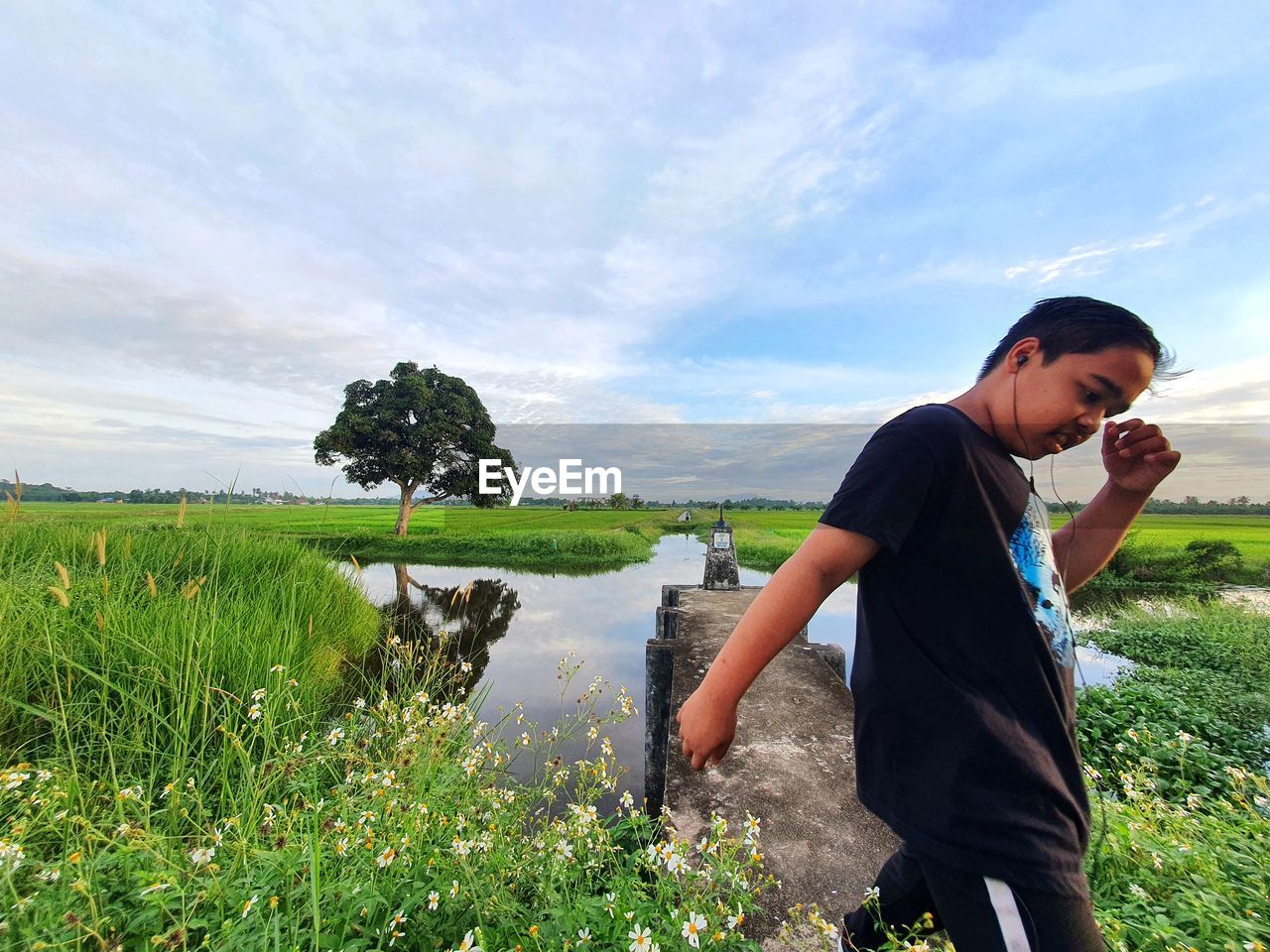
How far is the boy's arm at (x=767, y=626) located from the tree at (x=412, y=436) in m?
21.7

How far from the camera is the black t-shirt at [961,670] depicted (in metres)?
0.79

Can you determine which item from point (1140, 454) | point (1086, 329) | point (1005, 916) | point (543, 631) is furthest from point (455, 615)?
point (1086, 329)

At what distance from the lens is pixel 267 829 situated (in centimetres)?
157

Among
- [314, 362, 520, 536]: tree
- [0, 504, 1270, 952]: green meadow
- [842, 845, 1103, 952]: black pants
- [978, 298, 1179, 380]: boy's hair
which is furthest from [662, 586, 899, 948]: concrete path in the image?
[314, 362, 520, 536]: tree

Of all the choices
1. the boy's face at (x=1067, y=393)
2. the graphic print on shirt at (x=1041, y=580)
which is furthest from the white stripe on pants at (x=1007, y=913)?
the boy's face at (x=1067, y=393)

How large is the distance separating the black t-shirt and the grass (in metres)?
0.60

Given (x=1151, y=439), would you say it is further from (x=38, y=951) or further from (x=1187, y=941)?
(x=38, y=951)

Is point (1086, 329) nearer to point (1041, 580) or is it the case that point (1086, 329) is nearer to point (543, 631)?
point (1041, 580)

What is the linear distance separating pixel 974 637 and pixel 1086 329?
575mm

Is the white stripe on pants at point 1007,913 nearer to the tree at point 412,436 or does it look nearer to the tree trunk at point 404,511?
the tree at point 412,436

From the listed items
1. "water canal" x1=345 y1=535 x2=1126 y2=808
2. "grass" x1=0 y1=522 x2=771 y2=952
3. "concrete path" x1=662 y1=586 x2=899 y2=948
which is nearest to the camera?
"grass" x1=0 y1=522 x2=771 y2=952

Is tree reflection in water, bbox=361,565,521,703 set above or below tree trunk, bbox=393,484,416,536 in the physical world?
below

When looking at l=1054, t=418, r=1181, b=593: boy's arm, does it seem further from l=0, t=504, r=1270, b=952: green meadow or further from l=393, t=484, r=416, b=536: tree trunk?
l=393, t=484, r=416, b=536: tree trunk

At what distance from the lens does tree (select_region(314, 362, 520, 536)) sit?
817 inches
